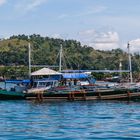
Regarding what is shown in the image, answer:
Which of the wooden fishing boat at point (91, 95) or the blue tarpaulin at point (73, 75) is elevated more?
the blue tarpaulin at point (73, 75)

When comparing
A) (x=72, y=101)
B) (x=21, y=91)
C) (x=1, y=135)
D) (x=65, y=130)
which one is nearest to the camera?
(x=1, y=135)

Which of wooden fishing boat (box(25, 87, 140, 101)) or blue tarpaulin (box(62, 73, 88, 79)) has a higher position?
blue tarpaulin (box(62, 73, 88, 79))

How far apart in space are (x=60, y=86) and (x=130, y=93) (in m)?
12.2

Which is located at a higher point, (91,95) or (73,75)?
(73,75)

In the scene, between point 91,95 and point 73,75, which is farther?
point 73,75

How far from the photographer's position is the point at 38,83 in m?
86.9

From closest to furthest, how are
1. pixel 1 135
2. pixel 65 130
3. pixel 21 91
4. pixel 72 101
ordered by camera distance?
pixel 1 135
pixel 65 130
pixel 72 101
pixel 21 91

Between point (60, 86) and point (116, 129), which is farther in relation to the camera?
point (60, 86)

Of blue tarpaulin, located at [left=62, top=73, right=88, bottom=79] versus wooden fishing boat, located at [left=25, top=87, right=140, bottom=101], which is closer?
wooden fishing boat, located at [left=25, top=87, right=140, bottom=101]

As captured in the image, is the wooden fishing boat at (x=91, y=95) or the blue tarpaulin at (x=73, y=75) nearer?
the wooden fishing boat at (x=91, y=95)

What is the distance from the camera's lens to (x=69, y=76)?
89.7 m

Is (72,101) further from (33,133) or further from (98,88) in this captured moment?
(33,133)

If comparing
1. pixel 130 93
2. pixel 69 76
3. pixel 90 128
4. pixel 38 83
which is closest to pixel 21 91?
pixel 38 83

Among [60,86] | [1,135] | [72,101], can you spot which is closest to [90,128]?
[1,135]
